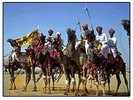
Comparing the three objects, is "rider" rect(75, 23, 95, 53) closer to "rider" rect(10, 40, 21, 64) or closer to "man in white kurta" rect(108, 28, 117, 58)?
"man in white kurta" rect(108, 28, 117, 58)

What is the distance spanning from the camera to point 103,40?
418 cm

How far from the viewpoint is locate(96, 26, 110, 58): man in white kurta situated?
4161 millimetres

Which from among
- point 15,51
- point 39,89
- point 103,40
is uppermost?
point 103,40

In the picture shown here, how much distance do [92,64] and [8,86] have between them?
898 millimetres

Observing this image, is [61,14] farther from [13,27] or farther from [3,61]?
[3,61]

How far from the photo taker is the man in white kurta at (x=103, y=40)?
13.7 ft

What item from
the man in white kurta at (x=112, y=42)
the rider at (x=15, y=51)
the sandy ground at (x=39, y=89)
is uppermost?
the man in white kurta at (x=112, y=42)

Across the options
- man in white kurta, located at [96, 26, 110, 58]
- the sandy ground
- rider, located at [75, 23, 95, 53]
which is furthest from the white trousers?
the sandy ground

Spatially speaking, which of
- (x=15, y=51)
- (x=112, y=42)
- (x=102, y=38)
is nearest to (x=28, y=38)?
(x=15, y=51)

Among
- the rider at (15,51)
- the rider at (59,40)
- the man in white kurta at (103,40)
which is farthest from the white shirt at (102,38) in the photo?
the rider at (15,51)

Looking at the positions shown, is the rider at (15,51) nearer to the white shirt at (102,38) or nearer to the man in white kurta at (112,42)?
the white shirt at (102,38)

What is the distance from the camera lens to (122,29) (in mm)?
4145

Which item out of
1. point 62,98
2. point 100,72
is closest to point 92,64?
point 100,72

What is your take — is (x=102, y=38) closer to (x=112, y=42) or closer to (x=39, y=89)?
(x=112, y=42)
